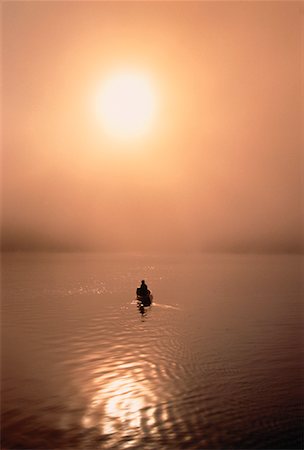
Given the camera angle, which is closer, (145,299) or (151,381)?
(151,381)

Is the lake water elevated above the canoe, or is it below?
below

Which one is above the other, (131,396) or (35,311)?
(35,311)

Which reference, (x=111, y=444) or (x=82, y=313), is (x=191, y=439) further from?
(x=82, y=313)

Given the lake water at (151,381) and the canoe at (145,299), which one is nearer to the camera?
the lake water at (151,381)

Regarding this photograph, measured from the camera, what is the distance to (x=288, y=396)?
20.6 metres

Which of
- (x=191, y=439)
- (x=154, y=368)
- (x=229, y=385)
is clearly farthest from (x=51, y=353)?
(x=191, y=439)

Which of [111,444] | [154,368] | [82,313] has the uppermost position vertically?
[82,313]

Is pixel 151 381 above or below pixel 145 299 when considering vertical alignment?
below

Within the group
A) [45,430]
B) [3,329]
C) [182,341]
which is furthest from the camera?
[3,329]

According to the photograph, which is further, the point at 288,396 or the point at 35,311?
the point at 35,311

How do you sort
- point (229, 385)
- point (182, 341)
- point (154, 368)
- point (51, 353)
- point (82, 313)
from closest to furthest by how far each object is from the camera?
point (229, 385) → point (154, 368) → point (51, 353) → point (182, 341) → point (82, 313)

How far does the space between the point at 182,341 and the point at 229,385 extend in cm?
1135

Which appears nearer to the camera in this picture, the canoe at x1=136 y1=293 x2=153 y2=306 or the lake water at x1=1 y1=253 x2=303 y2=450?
the lake water at x1=1 y1=253 x2=303 y2=450

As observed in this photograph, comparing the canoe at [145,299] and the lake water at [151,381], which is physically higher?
the canoe at [145,299]
